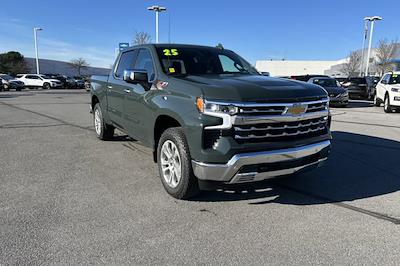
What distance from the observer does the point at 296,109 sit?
404cm

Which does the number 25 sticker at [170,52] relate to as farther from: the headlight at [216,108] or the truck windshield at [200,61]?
the headlight at [216,108]

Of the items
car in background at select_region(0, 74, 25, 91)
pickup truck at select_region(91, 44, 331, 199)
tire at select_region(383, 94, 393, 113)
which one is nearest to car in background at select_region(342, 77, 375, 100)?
tire at select_region(383, 94, 393, 113)

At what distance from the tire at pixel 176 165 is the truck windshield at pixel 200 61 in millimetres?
1036

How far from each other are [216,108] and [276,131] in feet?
2.37

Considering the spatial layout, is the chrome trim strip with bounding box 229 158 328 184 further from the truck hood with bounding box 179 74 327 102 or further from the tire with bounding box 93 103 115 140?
the tire with bounding box 93 103 115 140

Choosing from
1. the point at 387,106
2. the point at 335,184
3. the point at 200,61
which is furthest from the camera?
the point at 387,106

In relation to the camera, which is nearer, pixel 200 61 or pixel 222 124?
pixel 222 124

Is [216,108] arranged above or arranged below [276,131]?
above

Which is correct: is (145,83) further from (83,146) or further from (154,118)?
(83,146)

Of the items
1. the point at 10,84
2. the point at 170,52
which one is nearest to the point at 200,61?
the point at 170,52

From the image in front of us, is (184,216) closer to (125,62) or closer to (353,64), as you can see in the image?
(125,62)

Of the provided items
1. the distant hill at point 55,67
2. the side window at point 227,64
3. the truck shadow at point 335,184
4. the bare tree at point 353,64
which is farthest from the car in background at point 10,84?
the bare tree at point 353,64

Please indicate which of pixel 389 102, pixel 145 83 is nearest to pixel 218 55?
pixel 145 83

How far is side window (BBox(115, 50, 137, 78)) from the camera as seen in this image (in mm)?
6139
